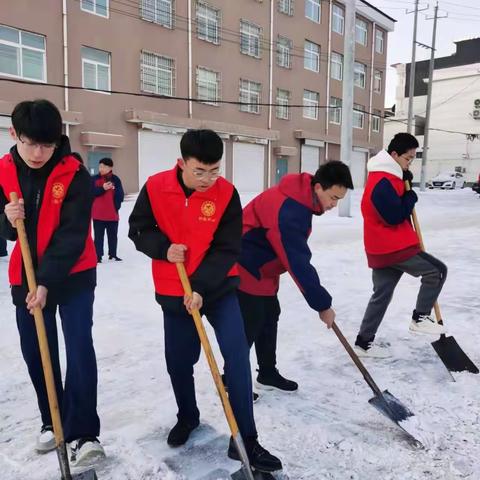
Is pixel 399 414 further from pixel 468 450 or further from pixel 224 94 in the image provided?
pixel 224 94

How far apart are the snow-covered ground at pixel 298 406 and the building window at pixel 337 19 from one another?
25.7 m

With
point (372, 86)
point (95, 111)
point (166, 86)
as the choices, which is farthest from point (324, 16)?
point (95, 111)

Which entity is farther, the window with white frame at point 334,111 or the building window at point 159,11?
the window with white frame at point 334,111

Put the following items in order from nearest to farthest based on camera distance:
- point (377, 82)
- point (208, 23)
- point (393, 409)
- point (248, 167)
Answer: point (393, 409)
point (208, 23)
point (248, 167)
point (377, 82)

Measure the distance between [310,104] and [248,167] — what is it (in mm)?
6144

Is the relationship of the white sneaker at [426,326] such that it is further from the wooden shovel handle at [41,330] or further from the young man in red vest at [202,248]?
the wooden shovel handle at [41,330]

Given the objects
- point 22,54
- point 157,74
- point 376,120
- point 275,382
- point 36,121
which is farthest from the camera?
point 376,120

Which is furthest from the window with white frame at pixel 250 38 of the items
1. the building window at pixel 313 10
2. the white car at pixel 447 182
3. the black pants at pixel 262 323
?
the black pants at pixel 262 323

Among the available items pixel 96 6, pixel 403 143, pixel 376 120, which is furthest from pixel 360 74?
pixel 403 143

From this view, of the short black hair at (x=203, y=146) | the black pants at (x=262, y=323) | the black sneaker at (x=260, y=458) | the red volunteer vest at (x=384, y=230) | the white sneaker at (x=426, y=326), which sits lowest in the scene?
the black sneaker at (x=260, y=458)

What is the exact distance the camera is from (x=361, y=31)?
30.1 m

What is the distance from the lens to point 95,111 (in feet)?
56.0

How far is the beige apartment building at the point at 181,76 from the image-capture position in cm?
1570

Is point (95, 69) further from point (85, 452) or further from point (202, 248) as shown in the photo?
point (85, 452)
